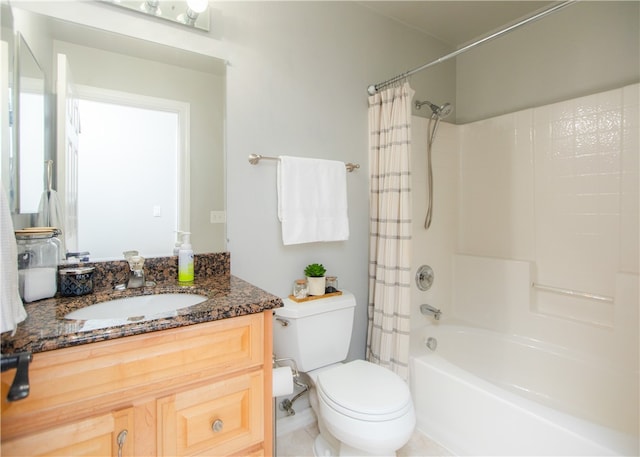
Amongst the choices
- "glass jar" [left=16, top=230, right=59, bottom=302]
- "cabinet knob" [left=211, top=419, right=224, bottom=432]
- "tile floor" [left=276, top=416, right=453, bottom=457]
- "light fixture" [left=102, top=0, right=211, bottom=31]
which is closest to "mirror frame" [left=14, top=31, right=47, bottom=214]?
"glass jar" [left=16, top=230, right=59, bottom=302]

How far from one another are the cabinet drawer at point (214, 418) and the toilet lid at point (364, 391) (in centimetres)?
39

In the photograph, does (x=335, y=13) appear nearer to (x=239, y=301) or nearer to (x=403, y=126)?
(x=403, y=126)

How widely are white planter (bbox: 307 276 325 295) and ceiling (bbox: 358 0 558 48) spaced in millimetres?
1667

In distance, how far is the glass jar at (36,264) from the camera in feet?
3.25

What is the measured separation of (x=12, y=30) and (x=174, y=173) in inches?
26.1

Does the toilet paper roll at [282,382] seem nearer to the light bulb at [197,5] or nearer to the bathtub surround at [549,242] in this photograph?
the bathtub surround at [549,242]

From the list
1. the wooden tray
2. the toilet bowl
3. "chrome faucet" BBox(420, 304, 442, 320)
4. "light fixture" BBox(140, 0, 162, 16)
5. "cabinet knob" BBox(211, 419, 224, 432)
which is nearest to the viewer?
"cabinet knob" BBox(211, 419, 224, 432)

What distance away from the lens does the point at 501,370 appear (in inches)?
80.4

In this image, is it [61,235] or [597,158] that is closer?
[61,235]

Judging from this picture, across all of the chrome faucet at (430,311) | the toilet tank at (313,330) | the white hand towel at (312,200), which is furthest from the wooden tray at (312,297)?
the chrome faucet at (430,311)

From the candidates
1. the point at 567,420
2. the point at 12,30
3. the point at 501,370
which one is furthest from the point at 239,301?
the point at 501,370

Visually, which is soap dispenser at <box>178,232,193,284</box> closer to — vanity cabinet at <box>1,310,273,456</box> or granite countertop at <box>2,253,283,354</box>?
granite countertop at <box>2,253,283,354</box>

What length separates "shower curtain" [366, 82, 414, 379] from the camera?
1715 mm

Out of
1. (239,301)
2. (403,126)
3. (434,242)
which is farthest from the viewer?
(434,242)
